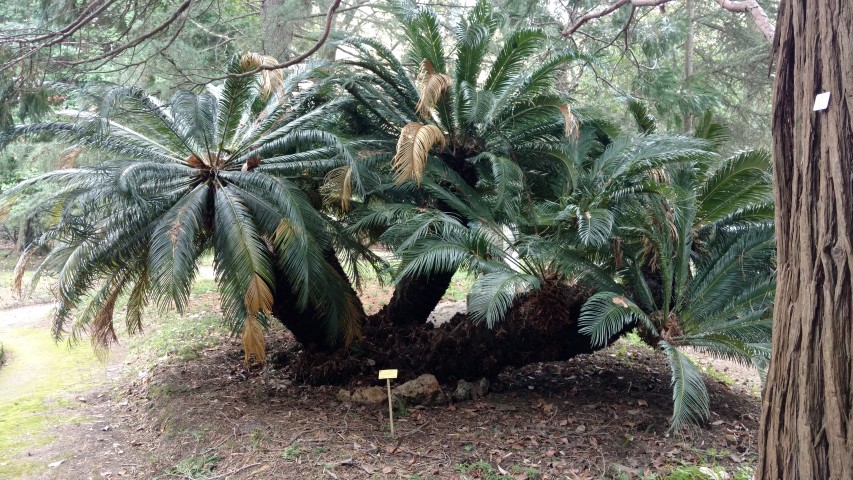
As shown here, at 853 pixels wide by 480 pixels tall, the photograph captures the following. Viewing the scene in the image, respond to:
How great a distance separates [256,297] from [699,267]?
442cm

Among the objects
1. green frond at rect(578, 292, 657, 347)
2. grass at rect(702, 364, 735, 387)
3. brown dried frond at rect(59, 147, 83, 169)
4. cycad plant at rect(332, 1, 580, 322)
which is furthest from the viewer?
grass at rect(702, 364, 735, 387)

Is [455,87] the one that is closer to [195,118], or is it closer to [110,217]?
[195,118]

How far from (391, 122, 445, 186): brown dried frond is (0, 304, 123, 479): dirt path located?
4146 millimetres

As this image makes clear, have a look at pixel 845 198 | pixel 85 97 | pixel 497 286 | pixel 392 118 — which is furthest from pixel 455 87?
pixel 845 198

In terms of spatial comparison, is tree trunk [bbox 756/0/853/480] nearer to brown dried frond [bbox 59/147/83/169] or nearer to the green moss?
the green moss

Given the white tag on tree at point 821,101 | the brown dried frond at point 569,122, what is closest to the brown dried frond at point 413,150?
the brown dried frond at point 569,122

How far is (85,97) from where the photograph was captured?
626 centimetres

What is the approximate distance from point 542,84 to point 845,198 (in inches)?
177

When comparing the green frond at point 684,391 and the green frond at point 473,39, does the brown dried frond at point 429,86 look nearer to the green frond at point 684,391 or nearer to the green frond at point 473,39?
the green frond at point 473,39

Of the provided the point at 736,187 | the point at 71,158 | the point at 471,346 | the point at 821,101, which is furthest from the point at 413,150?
the point at 71,158

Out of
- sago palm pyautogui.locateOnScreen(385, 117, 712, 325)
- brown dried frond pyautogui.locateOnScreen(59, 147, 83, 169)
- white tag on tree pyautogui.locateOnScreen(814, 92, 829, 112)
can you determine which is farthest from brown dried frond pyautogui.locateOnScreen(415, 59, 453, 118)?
brown dried frond pyautogui.locateOnScreen(59, 147, 83, 169)

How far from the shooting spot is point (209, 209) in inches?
251

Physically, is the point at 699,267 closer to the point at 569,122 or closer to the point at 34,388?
the point at 569,122

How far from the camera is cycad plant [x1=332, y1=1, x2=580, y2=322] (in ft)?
22.0
